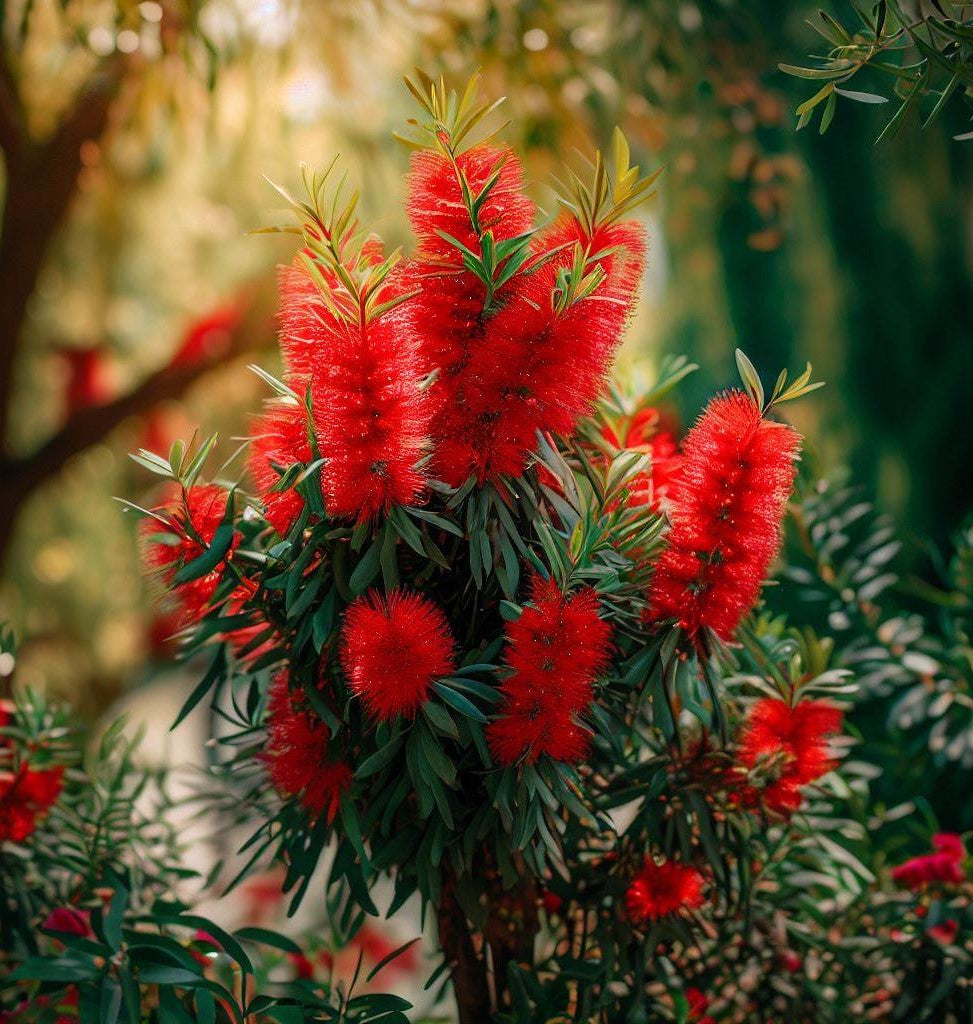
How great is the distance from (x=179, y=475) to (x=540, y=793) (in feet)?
1.12

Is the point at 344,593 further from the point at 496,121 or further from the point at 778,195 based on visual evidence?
the point at 496,121

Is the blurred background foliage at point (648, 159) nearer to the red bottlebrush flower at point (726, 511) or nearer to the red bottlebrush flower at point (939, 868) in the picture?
the red bottlebrush flower at point (726, 511)

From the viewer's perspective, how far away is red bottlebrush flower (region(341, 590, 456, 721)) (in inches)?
26.3

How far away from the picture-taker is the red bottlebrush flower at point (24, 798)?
986mm

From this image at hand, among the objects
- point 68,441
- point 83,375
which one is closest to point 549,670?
point 68,441

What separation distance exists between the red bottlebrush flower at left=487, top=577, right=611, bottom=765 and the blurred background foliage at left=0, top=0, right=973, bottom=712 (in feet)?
1.15

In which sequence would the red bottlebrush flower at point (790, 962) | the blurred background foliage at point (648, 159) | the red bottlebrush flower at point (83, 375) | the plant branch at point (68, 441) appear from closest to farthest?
the red bottlebrush flower at point (790, 962)
the blurred background foliage at point (648, 159)
the plant branch at point (68, 441)
the red bottlebrush flower at point (83, 375)

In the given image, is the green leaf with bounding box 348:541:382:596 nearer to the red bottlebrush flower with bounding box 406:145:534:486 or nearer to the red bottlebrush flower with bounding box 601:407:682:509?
the red bottlebrush flower with bounding box 406:145:534:486

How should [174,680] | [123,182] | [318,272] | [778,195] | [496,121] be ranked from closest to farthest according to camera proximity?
1. [318,272]
2. [778,195]
3. [496,121]
4. [123,182]
5. [174,680]

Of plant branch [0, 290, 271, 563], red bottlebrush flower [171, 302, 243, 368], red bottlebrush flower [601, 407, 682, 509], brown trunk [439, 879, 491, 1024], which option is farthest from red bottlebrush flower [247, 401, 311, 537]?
red bottlebrush flower [171, 302, 243, 368]

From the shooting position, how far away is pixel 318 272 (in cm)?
70

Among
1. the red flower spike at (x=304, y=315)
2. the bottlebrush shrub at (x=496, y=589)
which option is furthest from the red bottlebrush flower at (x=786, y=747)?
the red flower spike at (x=304, y=315)

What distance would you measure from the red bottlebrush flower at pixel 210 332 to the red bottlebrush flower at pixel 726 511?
2350 millimetres

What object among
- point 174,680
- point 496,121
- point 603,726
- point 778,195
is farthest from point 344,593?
point 174,680
